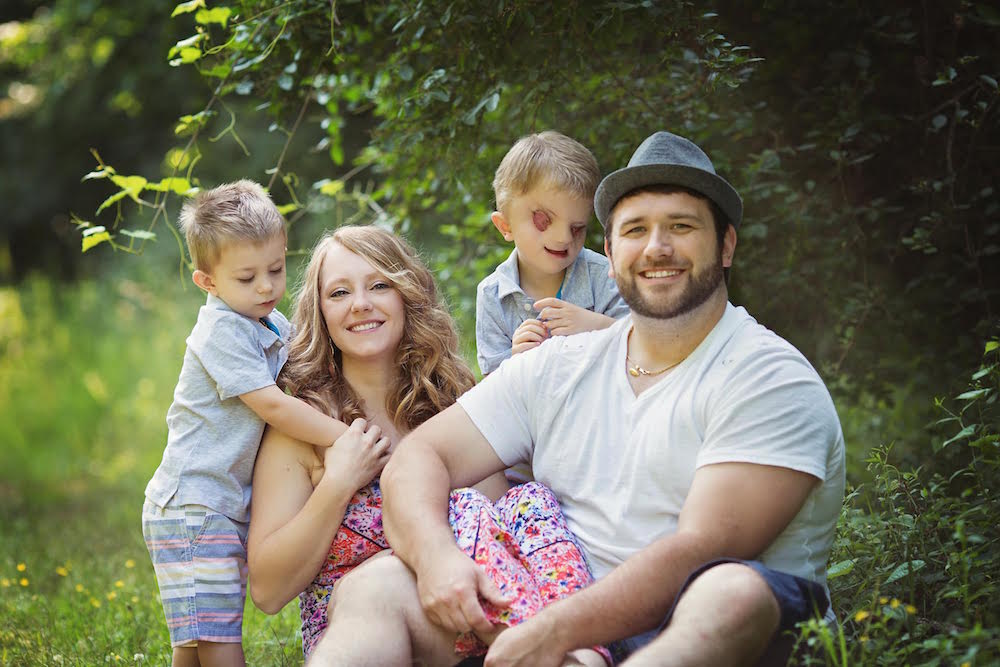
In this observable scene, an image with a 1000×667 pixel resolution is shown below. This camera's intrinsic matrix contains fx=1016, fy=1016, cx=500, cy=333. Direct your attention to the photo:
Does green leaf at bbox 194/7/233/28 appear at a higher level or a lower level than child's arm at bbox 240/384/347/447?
higher

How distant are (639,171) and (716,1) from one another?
1696 mm

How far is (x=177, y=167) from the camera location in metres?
3.71

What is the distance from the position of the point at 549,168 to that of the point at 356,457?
102cm

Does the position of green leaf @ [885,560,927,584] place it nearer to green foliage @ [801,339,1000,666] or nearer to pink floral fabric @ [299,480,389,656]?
green foliage @ [801,339,1000,666]

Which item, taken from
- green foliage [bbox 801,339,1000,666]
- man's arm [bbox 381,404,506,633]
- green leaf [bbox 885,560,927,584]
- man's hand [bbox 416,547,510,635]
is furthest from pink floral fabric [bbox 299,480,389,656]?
green leaf [bbox 885,560,927,584]

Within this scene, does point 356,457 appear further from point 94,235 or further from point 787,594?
point 94,235

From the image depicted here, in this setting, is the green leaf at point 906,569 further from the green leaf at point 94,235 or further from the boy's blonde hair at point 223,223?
the green leaf at point 94,235

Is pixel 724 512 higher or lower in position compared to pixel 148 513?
higher

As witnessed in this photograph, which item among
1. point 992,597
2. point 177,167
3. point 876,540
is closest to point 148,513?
point 177,167

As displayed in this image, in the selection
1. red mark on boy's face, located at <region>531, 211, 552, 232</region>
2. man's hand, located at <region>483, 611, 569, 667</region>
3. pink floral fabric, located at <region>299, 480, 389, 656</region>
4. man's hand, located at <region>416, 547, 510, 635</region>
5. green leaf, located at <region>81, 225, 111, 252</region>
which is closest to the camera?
man's hand, located at <region>483, 611, 569, 667</region>

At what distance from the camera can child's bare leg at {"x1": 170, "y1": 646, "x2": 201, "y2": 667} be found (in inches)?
114

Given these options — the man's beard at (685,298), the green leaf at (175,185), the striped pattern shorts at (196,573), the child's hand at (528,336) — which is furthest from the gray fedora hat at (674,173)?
the green leaf at (175,185)

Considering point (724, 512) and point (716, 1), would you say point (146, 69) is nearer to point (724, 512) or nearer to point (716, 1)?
point (716, 1)

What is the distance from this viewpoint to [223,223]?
2.87 m
